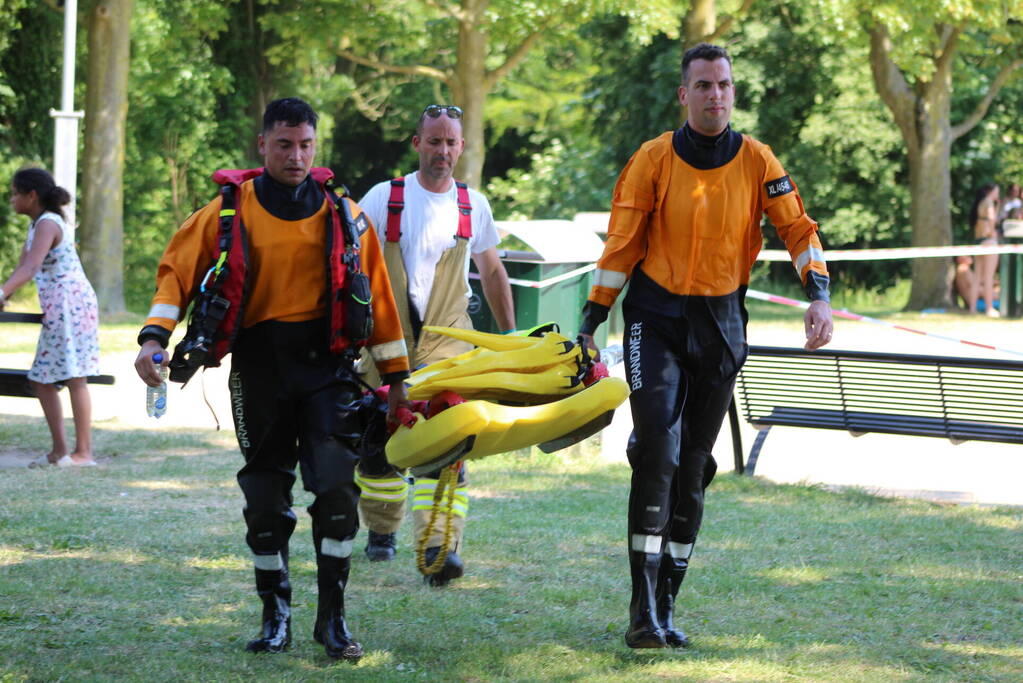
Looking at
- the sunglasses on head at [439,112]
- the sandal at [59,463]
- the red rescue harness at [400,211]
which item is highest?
the sunglasses on head at [439,112]

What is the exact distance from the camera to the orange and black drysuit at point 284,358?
192 inches

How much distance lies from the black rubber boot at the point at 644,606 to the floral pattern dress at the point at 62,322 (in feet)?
17.2

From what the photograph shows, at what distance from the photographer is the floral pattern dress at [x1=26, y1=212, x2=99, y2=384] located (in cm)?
929

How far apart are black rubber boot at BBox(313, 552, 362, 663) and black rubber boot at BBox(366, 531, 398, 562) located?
1.63m

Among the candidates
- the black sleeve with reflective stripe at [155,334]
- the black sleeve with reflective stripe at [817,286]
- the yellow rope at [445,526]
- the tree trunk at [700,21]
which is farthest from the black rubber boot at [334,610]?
the tree trunk at [700,21]

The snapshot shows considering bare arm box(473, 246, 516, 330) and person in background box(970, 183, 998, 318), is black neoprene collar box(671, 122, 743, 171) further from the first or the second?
person in background box(970, 183, 998, 318)

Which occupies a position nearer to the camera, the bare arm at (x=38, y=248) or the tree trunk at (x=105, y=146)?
the bare arm at (x=38, y=248)

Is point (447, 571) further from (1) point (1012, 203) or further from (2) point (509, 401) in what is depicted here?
(1) point (1012, 203)

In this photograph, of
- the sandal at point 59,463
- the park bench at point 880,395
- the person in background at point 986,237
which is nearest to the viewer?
the park bench at point 880,395

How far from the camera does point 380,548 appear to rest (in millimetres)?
6750

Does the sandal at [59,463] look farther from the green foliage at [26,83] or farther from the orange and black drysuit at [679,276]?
the green foliage at [26,83]

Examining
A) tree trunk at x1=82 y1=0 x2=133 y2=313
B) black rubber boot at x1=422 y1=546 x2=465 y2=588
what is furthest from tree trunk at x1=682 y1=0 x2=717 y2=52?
black rubber boot at x1=422 y1=546 x2=465 y2=588

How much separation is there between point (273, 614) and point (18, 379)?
16.4ft

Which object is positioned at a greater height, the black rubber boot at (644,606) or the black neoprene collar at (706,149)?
the black neoprene collar at (706,149)
